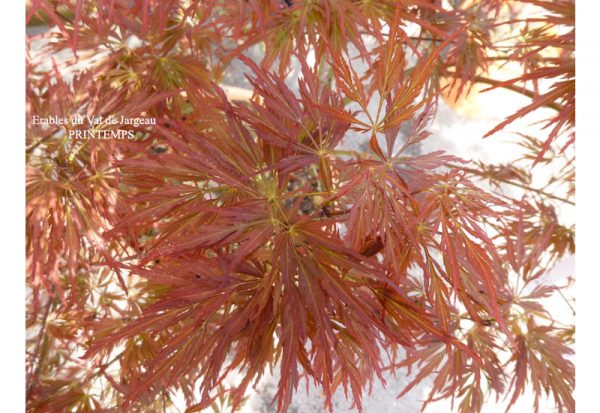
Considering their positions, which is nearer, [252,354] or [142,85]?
[252,354]

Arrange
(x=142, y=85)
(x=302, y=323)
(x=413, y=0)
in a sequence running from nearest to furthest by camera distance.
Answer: (x=302, y=323) < (x=413, y=0) < (x=142, y=85)

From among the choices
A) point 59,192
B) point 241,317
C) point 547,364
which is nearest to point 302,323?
point 241,317

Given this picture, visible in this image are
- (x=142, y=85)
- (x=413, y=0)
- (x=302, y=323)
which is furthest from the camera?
(x=142, y=85)

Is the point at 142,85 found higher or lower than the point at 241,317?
higher
